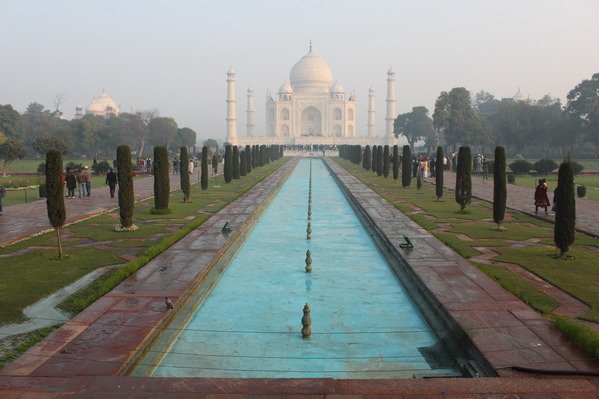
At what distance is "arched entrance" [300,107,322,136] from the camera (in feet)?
217

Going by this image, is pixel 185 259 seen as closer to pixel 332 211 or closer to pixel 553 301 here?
pixel 553 301

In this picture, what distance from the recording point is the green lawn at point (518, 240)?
5516 mm

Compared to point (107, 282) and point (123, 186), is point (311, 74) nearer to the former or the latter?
point (123, 186)

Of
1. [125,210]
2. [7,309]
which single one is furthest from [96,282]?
[125,210]

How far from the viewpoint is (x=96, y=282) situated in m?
5.57

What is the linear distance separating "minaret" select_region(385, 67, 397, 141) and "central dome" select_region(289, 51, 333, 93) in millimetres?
8203

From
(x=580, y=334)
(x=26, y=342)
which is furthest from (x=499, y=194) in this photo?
(x=26, y=342)

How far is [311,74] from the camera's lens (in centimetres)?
6412

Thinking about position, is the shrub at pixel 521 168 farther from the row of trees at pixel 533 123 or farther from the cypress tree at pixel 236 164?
the row of trees at pixel 533 123

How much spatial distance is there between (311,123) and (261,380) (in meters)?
64.2

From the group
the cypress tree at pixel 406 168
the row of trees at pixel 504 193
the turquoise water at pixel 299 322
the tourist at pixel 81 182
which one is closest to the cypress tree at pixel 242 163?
the cypress tree at pixel 406 168

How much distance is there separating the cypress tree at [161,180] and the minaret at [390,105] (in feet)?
166

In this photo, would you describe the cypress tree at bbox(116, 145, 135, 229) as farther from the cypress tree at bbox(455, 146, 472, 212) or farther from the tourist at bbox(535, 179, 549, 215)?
the tourist at bbox(535, 179, 549, 215)

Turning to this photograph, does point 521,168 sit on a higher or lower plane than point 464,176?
lower
